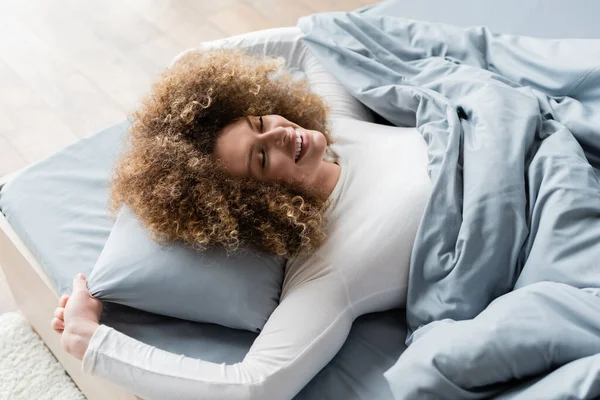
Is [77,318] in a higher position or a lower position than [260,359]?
higher

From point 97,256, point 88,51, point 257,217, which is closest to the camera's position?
point 257,217

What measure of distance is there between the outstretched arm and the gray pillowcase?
0.06 metres

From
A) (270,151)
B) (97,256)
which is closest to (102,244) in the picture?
(97,256)

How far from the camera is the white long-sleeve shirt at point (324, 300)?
3.20 ft

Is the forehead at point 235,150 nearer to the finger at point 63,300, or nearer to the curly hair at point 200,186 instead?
the curly hair at point 200,186

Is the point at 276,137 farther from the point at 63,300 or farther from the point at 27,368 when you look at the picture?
the point at 27,368

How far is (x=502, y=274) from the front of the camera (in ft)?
3.41

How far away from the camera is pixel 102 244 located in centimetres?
125

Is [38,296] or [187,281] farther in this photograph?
[38,296]

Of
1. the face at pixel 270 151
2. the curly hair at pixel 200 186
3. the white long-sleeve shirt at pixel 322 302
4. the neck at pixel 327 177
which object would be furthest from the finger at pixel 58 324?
the neck at pixel 327 177

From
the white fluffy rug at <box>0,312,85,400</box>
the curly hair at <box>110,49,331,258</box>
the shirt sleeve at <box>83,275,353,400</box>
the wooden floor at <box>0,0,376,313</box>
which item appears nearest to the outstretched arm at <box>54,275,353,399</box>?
the shirt sleeve at <box>83,275,353,400</box>

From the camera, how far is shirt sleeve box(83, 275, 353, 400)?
3.18ft

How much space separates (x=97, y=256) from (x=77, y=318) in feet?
0.63

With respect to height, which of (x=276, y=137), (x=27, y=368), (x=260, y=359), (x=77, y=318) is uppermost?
(x=276, y=137)
